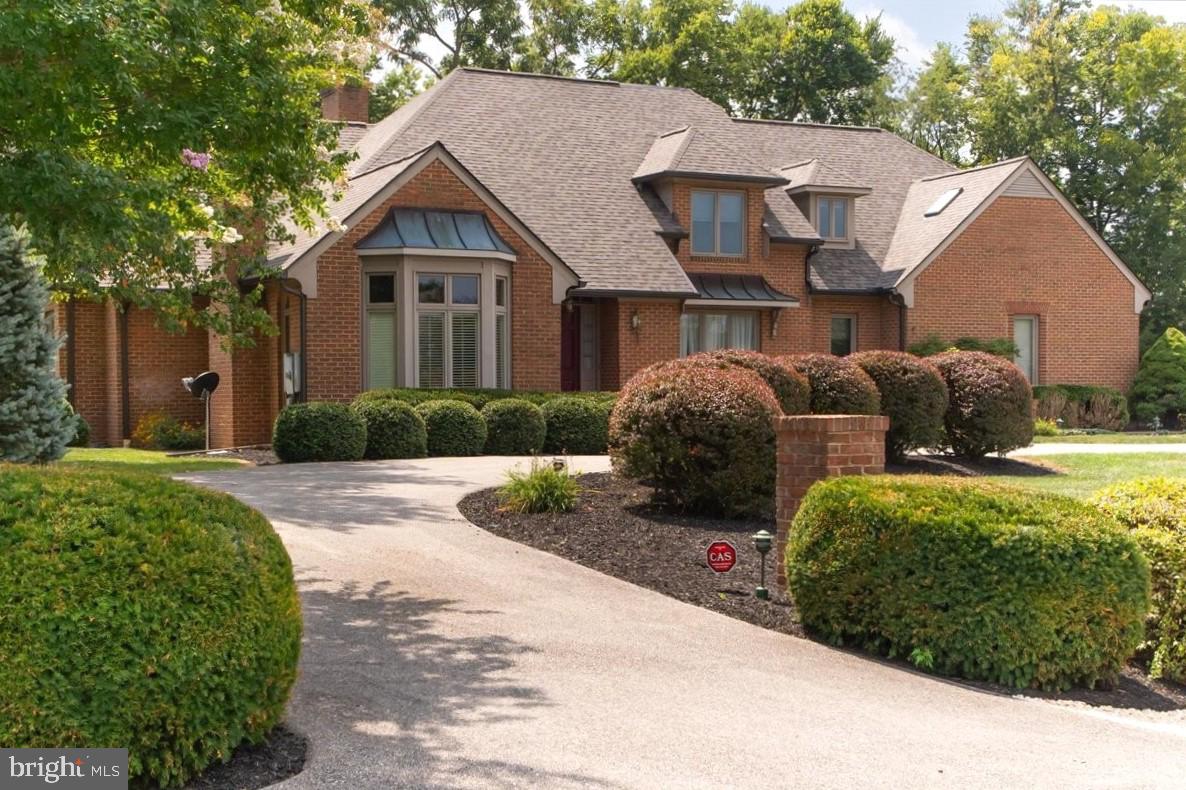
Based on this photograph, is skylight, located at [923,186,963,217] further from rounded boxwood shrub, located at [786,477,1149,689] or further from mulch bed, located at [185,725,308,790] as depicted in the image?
mulch bed, located at [185,725,308,790]

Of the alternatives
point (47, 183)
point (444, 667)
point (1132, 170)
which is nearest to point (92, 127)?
point (47, 183)

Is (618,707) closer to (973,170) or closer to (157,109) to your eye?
(157,109)

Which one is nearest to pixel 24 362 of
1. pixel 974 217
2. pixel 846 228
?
pixel 846 228

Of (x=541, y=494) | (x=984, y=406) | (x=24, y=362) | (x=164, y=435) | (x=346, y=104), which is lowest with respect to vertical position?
(x=541, y=494)

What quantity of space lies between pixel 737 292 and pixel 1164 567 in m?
18.4

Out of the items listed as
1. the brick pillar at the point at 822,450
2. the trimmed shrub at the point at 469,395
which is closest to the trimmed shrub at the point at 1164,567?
the brick pillar at the point at 822,450

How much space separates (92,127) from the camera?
26.5 ft

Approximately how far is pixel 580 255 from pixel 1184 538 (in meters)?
17.0

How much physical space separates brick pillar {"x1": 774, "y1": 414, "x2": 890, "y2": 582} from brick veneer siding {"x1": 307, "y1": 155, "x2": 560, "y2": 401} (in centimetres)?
1305

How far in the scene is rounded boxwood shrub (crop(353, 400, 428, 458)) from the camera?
18.0 metres

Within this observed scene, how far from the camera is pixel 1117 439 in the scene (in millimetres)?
23703

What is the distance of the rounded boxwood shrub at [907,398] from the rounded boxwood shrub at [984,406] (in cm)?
104

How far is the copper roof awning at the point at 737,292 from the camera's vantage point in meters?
25.6

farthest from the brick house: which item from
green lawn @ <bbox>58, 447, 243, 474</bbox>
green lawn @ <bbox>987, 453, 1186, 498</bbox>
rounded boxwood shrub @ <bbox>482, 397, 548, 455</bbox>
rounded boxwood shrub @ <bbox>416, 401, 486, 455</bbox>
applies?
green lawn @ <bbox>987, 453, 1186, 498</bbox>
